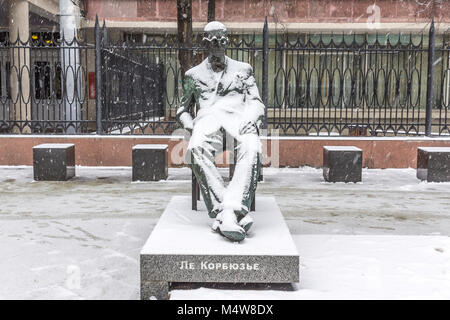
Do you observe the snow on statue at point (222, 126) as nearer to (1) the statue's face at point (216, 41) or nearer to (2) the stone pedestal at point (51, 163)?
(1) the statue's face at point (216, 41)

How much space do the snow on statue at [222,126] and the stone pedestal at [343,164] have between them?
4.57 meters

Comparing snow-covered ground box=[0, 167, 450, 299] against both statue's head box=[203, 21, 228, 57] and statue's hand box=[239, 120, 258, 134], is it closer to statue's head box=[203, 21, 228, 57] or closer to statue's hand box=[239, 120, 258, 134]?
statue's hand box=[239, 120, 258, 134]

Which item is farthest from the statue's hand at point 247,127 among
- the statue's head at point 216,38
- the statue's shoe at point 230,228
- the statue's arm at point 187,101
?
the statue's shoe at point 230,228

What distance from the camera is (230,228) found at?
396cm

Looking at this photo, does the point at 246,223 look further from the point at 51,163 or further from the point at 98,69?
the point at 98,69

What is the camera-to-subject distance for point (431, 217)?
673cm

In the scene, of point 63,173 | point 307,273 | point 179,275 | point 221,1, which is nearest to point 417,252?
Answer: point 307,273

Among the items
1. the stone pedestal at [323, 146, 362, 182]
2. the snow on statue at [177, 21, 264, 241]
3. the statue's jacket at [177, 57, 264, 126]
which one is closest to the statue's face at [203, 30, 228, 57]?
the snow on statue at [177, 21, 264, 241]

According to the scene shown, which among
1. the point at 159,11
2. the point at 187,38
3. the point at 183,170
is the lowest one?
the point at 183,170

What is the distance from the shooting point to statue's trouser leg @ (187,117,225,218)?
4.35 meters

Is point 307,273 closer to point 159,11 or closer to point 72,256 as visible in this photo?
point 72,256

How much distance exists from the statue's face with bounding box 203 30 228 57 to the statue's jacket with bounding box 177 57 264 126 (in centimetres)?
17

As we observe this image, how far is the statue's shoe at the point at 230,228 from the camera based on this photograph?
395cm
